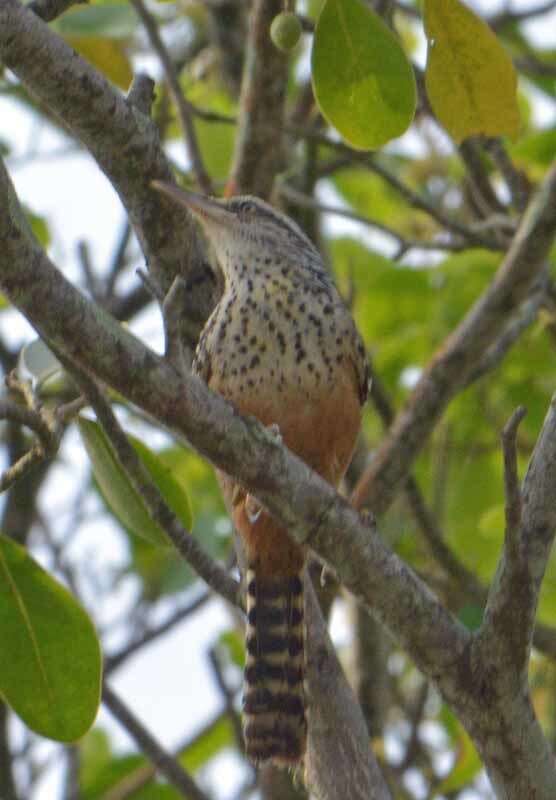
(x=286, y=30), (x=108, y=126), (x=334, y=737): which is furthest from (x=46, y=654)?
(x=286, y=30)

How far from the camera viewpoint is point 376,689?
5.20m

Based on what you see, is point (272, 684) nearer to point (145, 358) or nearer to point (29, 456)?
point (29, 456)

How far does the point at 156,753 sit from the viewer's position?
4246 millimetres

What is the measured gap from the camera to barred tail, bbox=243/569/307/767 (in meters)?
3.71

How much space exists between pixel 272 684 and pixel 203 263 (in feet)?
3.48

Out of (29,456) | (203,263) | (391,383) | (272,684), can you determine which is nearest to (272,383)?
(203,263)

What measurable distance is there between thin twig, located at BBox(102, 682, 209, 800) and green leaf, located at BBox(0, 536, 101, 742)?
0.85m

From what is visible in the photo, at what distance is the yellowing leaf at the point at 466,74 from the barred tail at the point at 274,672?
126 centimetres

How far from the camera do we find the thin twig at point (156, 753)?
4.23 meters

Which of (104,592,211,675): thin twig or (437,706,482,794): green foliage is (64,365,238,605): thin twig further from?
(104,592,211,675): thin twig

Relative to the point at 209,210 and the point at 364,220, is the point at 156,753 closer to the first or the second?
the point at 209,210

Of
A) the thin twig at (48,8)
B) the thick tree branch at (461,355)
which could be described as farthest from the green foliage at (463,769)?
the thin twig at (48,8)

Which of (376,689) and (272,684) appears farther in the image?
(376,689)

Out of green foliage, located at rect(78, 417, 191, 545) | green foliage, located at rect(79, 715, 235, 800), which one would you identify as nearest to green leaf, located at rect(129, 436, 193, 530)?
green foliage, located at rect(78, 417, 191, 545)
